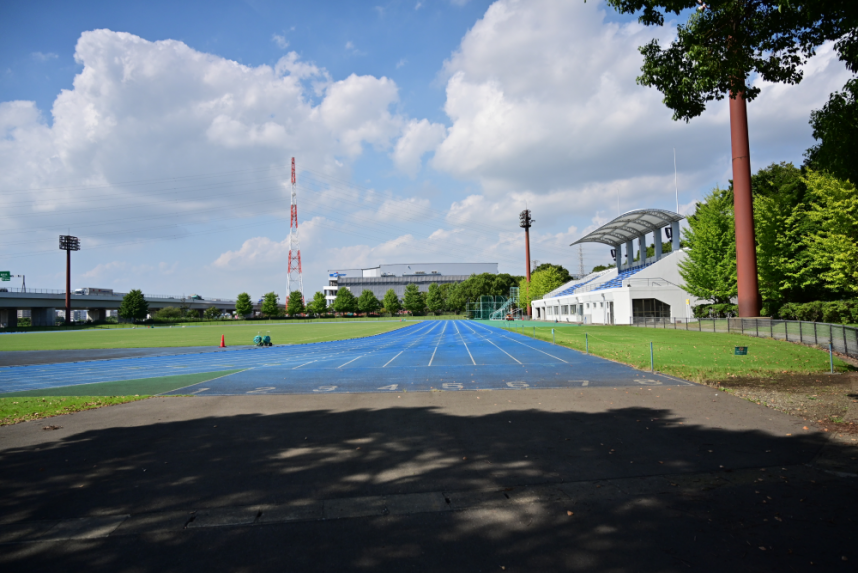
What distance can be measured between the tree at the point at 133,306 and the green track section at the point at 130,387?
346 ft

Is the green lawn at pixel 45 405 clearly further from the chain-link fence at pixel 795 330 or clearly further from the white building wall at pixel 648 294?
the white building wall at pixel 648 294

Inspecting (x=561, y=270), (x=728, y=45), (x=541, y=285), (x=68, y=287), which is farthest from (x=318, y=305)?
(x=728, y=45)

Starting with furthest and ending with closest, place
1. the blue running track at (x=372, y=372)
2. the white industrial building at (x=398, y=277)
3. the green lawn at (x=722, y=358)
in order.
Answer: the white industrial building at (x=398, y=277) → the green lawn at (x=722, y=358) → the blue running track at (x=372, y=372)

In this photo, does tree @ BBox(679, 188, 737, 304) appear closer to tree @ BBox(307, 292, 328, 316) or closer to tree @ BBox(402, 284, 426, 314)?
tree @ BBox(402, 284, 426, 314)

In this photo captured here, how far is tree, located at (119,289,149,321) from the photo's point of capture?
106 m

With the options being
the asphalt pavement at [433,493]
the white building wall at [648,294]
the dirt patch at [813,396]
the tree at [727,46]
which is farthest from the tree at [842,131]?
the white building wall at [648,294]

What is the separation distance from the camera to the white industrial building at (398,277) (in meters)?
164

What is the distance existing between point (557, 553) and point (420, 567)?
1288mm

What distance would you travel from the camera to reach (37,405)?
1169 cm

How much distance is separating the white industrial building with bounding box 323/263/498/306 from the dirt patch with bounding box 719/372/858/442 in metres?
149

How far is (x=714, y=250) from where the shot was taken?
4406cm

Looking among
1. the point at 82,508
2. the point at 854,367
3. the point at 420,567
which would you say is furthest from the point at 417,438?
the point at 854,367

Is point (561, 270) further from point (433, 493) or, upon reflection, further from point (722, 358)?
point (433, 493)

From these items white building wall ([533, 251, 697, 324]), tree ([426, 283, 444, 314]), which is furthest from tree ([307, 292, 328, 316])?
white building wall ([533, 251, 697, 324])
